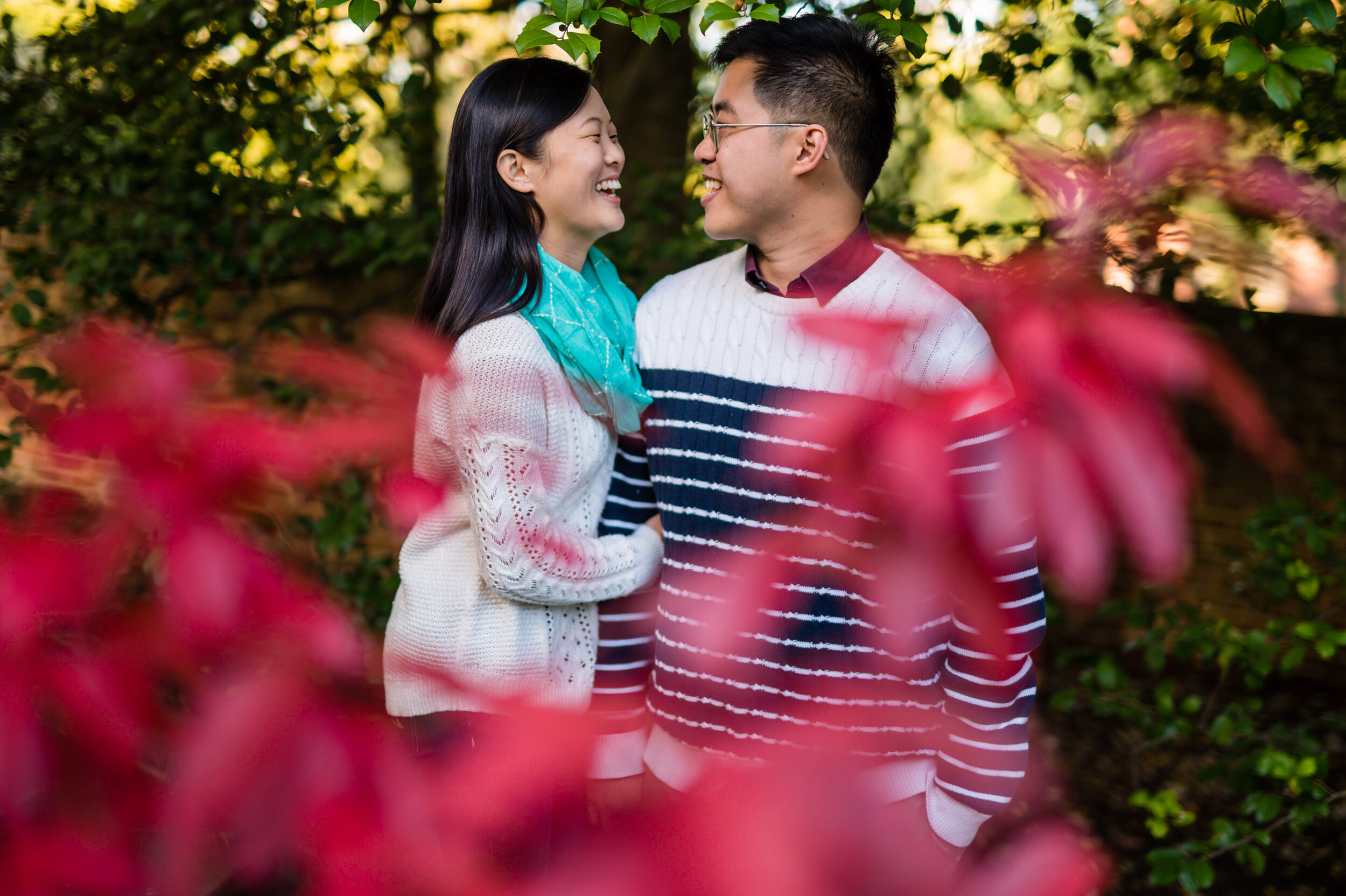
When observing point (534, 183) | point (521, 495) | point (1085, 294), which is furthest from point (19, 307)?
point (1085, 294)

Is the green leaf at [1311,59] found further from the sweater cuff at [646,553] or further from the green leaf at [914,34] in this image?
the sweater cuff at [646,553]

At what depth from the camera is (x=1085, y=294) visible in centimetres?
60

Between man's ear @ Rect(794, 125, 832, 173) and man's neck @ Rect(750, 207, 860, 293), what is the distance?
0.06 metres

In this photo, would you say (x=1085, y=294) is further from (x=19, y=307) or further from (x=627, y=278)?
(x=19, y=307)

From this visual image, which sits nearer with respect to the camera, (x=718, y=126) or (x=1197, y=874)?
(x=718, y=126)

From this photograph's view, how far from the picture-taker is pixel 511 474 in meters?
1.30

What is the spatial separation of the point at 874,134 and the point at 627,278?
1.21m

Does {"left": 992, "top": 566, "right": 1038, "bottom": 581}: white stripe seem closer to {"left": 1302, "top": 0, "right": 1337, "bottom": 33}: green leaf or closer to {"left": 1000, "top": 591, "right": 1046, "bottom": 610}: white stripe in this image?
{"left": 1000, "top": 591, "right": 1046, "bottom": 610}: white stripe

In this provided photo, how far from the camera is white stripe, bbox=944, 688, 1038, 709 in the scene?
4.40ft

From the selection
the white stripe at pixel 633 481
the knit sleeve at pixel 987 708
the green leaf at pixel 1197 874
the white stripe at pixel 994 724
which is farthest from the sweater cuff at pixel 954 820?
the green leaf at pixel 1197 874

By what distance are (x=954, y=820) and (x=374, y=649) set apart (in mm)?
962

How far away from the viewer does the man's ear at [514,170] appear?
147 cm

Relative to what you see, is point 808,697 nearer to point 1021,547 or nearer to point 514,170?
point 1021,547

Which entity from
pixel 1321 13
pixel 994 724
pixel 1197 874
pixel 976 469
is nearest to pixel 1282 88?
pixel 1321 13
